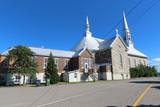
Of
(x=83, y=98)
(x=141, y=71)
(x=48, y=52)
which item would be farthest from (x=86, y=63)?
(x=83, y=98)

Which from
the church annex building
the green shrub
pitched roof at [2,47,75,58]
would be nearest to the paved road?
the church annex building

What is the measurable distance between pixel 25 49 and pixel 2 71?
257 inches

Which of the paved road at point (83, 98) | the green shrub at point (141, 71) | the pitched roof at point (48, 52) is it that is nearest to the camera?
the paved road at point (83, 98)

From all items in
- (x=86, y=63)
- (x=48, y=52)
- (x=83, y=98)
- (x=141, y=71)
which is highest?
(x=48, y=52)

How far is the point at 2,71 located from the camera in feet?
109

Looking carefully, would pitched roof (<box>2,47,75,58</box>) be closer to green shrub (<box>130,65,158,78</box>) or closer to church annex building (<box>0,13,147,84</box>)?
church annex building (<box>0,13,147,84</box>)

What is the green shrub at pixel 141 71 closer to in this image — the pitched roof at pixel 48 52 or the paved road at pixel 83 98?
the pitched roof at pixel 48 52

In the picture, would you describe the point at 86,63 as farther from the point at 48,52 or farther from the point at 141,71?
the point at 141,71

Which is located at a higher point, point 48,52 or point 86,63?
point 48,52

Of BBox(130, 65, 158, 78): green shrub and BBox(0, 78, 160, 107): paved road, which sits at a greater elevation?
BBox(130, 65, 158, 78): green shrub

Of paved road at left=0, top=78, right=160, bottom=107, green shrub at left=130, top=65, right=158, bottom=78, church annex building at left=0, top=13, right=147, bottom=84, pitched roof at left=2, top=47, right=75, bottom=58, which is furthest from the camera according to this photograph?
green shrub at left=130, top=65, right=158, bottom=78

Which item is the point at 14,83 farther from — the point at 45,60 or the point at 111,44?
the point at 111,44

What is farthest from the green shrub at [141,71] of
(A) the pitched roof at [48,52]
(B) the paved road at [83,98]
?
(B) the paved road at [83,98]

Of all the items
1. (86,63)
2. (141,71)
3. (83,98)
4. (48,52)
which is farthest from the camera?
(141,71)
